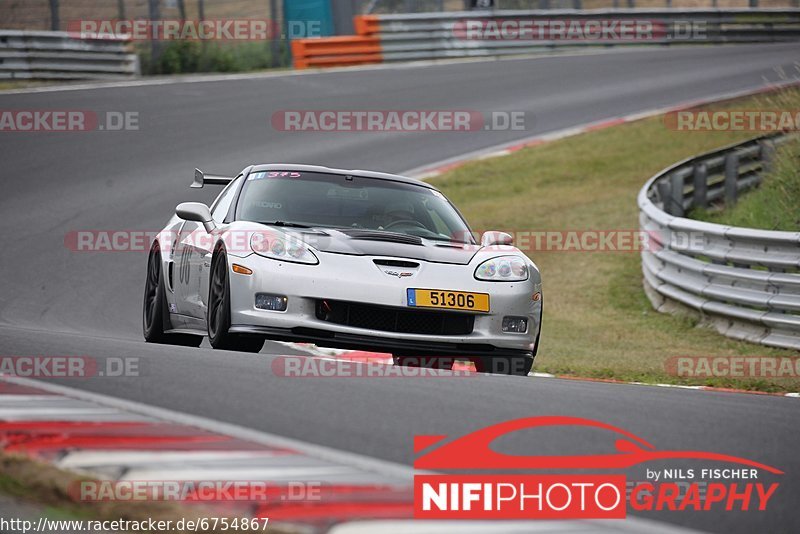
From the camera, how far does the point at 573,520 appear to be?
342cm

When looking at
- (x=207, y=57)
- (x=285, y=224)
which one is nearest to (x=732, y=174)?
(x=285, y=224)

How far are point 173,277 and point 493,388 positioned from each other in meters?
3.52

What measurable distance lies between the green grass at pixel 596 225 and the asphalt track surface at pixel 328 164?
120cm

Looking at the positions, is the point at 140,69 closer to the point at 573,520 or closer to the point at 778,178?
the point at 778,178

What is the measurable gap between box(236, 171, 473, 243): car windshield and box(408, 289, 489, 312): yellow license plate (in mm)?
958

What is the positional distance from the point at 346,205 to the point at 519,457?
411cm

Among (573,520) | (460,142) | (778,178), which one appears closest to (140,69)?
(460,142)
